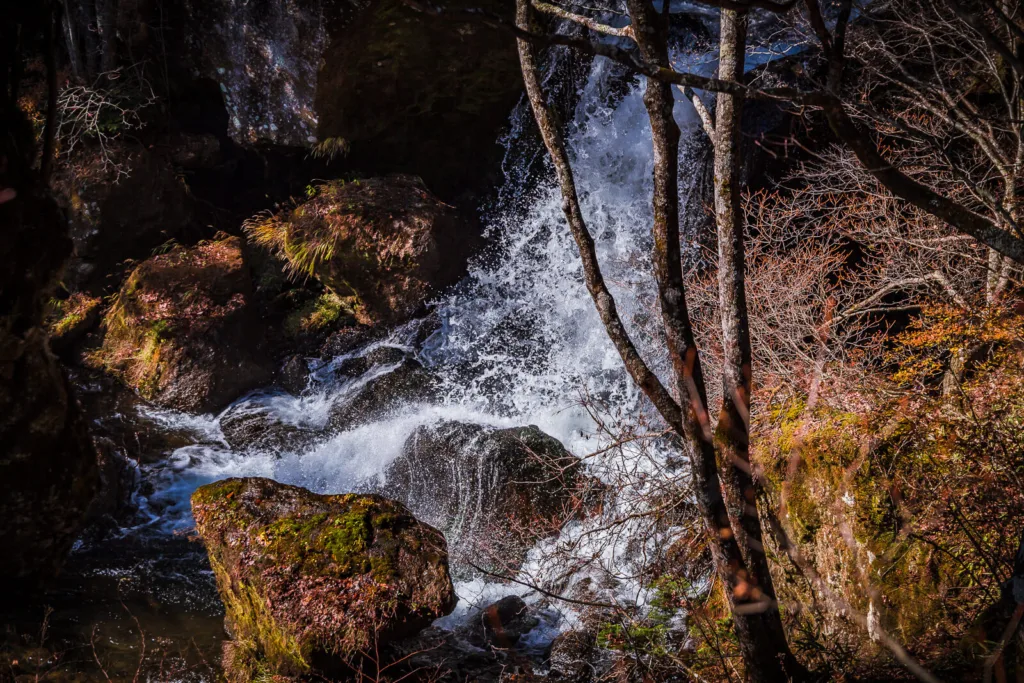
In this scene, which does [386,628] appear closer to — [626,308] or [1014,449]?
[1014,449]

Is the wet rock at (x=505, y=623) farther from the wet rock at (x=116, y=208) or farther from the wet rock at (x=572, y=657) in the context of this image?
the wet rock at (x=116, y=208)

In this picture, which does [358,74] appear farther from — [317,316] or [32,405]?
[32,405]

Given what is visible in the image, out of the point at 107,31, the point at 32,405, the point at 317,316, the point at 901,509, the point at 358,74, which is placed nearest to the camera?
the point at 901,509

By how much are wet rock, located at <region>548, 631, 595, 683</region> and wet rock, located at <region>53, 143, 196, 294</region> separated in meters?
9.41

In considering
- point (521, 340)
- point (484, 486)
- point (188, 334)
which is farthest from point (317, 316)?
point (484, 486)

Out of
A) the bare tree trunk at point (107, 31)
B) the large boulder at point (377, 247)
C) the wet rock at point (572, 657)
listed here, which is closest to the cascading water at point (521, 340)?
the large boulder at point (377, 247)

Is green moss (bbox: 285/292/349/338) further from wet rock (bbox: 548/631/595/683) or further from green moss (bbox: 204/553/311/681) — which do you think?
wet rock (bbox: 548/631/595/683)

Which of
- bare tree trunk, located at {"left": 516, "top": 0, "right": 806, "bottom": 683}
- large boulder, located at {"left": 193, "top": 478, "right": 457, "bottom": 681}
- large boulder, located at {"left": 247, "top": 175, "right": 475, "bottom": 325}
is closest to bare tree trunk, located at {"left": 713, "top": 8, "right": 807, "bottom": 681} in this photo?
bare tree trunk, located at {"left": 516, "top": 0, "right": 806, "bottom": 683}

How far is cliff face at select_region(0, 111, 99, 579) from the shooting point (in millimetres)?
5418

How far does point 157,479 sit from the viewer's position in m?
8.27

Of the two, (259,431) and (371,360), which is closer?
(259,431)

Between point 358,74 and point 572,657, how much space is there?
335 inches

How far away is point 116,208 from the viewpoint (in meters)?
10.7

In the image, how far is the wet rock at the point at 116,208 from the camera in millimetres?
10438
